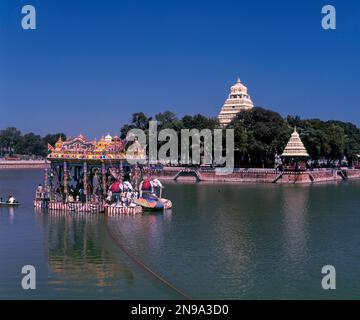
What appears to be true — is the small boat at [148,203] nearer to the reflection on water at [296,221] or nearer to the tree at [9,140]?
the reflection on water at [296,221]

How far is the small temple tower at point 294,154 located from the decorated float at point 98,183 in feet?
131

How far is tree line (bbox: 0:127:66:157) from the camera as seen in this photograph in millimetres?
171500

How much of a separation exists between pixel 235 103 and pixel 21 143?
8138 centimetres

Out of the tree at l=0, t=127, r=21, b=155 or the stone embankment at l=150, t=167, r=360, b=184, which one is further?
the tree at l=0, t=127, r=21, b=155

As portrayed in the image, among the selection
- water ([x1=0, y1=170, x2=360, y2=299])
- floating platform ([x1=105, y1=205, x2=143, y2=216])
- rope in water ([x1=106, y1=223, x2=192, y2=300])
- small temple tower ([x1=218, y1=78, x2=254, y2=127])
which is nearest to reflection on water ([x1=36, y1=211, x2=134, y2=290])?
water ([x1=0, y1=170, x2=360, y2=299])

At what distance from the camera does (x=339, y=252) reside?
30.6m

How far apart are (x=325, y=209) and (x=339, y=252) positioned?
1869cm

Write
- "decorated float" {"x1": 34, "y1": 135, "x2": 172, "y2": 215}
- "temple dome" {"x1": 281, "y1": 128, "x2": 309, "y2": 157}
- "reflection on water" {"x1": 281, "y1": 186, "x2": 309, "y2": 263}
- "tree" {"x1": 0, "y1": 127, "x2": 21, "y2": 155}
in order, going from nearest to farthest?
1. "reflection on water" {"x1": 281, "y1": 186, "x2": 309, "y2": 263}
2. "decorated float" {"x1": 34, "y1": 135, "x2": 172, "y2": 215}
3. "temple dome" {"x1": 281, "y1": 128, "x2": 309, "y2": 157}
4. "tree" {"x1": 0, "y1": 127, "x2": 21, "y2": 155}

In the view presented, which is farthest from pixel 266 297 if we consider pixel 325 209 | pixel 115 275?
pixel 325 209

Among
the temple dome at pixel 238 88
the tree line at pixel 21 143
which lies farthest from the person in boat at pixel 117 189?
the tree line at pixel 21 143

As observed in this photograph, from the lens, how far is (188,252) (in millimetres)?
29938

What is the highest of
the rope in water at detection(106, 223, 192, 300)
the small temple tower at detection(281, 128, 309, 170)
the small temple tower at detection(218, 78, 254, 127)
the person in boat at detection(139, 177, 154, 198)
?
the small temple tower at detection(218, 78, 254, 127)

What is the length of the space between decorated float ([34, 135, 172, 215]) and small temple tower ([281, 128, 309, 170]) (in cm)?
4004

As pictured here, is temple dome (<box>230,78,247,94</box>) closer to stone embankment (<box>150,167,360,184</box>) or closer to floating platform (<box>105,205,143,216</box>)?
stone embankment (<box>150,167,360,184</box>)
